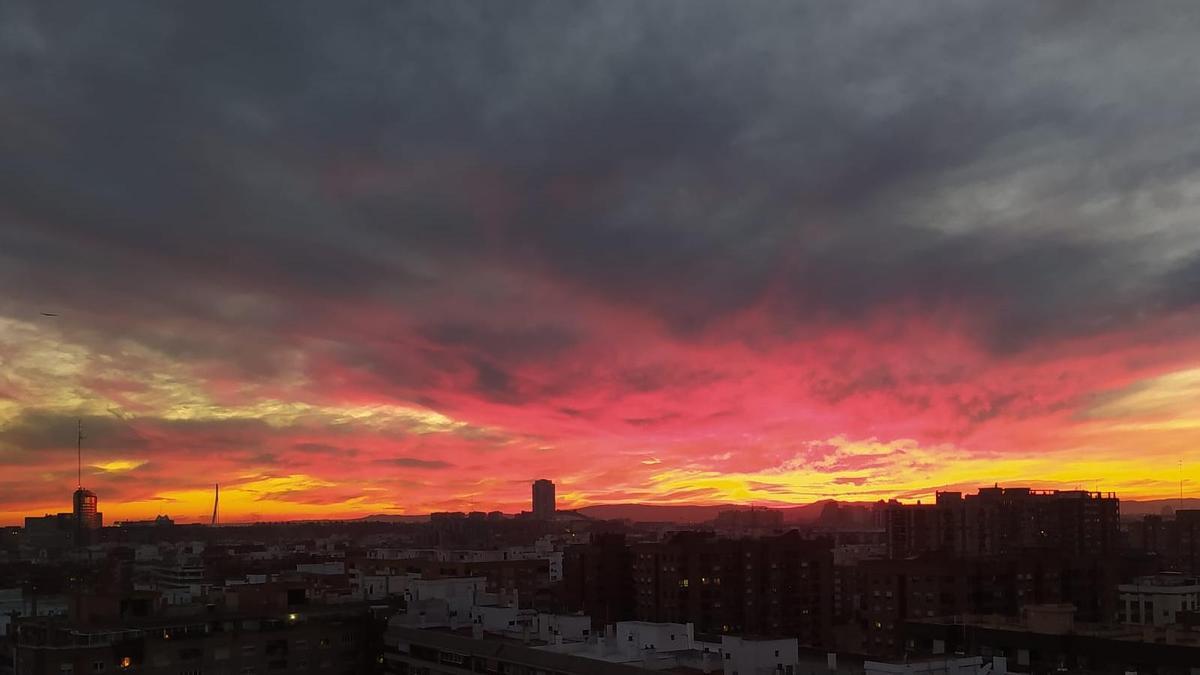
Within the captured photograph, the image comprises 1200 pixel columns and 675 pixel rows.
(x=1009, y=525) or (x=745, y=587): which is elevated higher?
(x=1009, y=525)

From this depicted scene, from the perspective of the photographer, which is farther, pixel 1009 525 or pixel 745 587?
pixel 1009 525

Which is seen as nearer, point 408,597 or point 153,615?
point 153,615

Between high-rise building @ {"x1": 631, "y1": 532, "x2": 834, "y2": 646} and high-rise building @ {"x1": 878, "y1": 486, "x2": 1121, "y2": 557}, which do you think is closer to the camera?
high-rise building @ {"x1": 631, "y1": 532, "x2": 834, "y2": 646}

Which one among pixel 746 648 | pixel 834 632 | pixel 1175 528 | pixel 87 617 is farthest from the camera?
pixel 1175 528

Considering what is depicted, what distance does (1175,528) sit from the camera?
19188cm

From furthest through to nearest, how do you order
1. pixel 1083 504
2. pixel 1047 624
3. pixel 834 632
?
1. pixel 1083 504
2. pixel 834 632
3. pixel 1047 624

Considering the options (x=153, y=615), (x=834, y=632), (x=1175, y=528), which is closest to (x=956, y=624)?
(x=834, y=632)

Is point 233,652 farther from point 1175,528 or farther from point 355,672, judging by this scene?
point 1175,528

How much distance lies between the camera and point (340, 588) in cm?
11388

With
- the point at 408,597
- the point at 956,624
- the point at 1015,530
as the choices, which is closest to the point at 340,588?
the point at 408,597

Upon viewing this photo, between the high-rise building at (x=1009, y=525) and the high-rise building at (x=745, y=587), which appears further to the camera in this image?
the high-rise building at (x=1009, y=525)

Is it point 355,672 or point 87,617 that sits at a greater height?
point 87,617

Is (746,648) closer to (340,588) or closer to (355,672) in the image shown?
(355,672)

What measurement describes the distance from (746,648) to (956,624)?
28117mm
